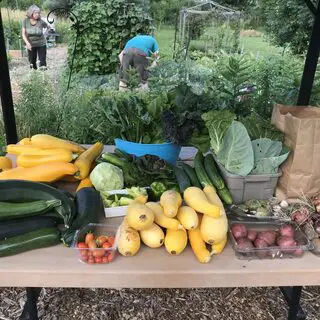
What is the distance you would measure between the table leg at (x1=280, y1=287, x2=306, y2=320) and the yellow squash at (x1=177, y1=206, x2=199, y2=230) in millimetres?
938

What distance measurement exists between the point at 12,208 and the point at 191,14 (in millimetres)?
5365

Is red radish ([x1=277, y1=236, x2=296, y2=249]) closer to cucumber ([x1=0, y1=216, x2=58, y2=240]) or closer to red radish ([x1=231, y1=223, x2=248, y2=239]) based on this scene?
red radish ([x1=231, y1=223, x2=248, y2=239])

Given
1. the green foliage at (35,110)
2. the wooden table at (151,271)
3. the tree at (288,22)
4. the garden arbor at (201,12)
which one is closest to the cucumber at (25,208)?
the wooden table at (151,271)

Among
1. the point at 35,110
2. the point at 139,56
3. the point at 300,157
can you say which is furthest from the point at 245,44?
the point at 300,157

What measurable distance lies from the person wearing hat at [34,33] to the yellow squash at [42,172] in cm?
399

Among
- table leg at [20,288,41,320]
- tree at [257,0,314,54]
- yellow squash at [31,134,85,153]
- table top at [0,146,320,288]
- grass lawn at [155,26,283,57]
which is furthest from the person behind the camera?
tree at [257,0,314,54]

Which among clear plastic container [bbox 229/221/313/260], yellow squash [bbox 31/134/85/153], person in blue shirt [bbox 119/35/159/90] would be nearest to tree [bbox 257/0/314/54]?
person in blue shirt [bbox 119/35/159/90]

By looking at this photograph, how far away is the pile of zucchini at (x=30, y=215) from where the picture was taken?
1.11m

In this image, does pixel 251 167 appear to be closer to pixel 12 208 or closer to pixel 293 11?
pixel 12 208

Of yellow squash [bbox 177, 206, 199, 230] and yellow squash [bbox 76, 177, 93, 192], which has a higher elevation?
yellow squash [bbox 177, 206, 199, 230]

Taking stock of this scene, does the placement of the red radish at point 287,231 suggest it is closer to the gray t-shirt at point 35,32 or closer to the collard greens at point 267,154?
the collard greens at point 267,154

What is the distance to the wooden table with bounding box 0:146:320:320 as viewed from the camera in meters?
1.06

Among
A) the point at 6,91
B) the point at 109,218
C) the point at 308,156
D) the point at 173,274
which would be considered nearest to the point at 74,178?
the point at 109,218

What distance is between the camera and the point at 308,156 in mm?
1314
